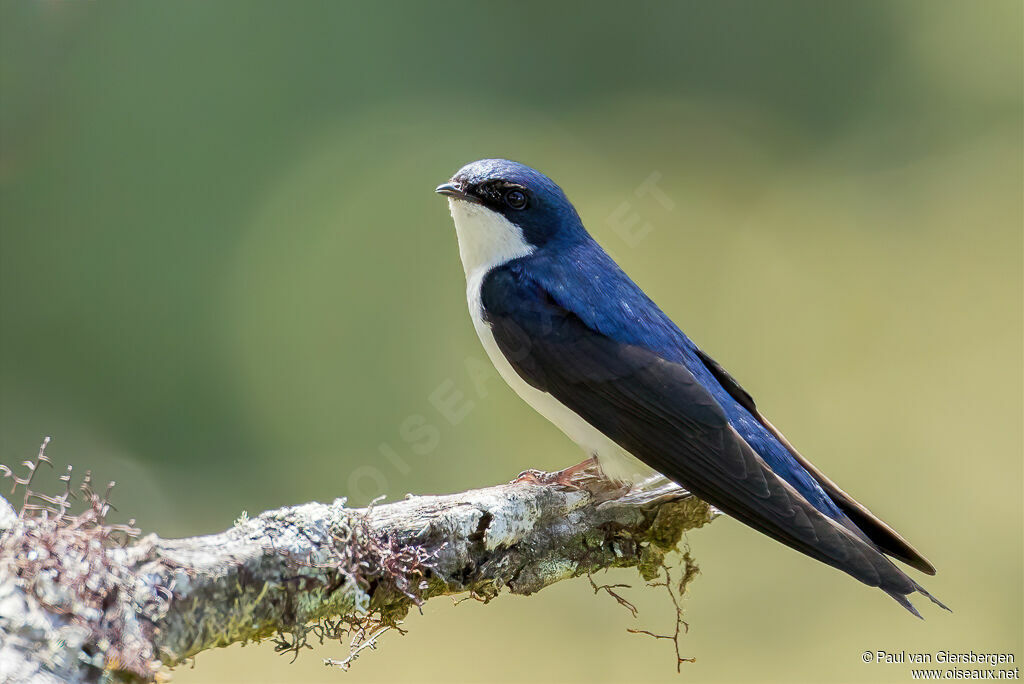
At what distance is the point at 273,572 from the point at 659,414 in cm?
115

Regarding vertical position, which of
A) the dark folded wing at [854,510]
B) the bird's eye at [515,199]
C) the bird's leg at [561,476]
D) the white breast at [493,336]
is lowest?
the dark folded wing at [854,510]

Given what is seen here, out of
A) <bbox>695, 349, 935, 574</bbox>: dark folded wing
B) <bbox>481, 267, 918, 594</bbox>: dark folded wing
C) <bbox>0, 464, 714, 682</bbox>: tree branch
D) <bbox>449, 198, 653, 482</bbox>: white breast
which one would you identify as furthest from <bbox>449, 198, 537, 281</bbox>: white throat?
<bbox>0, 464, 714, 682</bbox>: tree branch

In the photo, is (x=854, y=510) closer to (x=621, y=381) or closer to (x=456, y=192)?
(x=621, y=381)

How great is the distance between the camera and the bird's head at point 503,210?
287 centimetres

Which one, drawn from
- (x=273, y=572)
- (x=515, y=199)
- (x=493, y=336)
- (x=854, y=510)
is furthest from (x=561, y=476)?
(x=273, y=572)

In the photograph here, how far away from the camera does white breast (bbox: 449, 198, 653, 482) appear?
254 cm

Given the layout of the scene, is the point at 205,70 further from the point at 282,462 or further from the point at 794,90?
the point at 794,90

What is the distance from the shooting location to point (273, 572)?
1630 mm

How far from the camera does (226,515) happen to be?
5.26 meters

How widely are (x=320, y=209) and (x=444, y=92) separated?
1.34m

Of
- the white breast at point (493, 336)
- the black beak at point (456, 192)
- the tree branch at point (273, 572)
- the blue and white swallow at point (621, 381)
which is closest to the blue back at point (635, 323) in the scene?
the blue and white swallow at point (621, 381)

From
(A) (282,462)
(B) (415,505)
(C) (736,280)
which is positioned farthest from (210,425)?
(B) (415,505)

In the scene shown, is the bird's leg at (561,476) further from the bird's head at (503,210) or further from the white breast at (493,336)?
the bird's head at (503,210)

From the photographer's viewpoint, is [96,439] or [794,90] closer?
[96,439]
